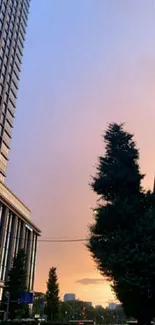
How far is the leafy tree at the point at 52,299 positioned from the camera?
67.8 meters

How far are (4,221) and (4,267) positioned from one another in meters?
8.56

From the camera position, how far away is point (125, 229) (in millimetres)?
17734

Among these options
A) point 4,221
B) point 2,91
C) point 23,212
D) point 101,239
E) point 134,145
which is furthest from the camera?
point 23,212

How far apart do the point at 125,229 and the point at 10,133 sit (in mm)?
60218

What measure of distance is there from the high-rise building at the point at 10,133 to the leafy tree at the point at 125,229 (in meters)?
46.3

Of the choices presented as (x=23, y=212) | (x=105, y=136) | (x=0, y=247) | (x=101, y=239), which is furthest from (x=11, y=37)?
(x=101, y=239)

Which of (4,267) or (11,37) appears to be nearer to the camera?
(4,267)

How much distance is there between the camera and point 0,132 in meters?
69.1

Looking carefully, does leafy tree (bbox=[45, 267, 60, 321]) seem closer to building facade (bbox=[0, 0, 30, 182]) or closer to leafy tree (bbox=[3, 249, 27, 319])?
building facade (bbox=[0, 0, 30, 182])

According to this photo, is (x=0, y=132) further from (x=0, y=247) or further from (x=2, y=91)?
(x=0, y=247)

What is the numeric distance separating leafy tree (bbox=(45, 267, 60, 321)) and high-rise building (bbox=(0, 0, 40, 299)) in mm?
A: 8462

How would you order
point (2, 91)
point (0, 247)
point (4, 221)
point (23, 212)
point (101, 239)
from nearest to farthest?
point (101, 239), point (0, 247), point (4, 221), point (2, 91), point (23, 212)

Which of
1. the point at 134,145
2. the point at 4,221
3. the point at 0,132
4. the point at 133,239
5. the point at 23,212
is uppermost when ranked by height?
the point at 0,132

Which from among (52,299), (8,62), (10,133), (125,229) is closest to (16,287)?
(125,229)
